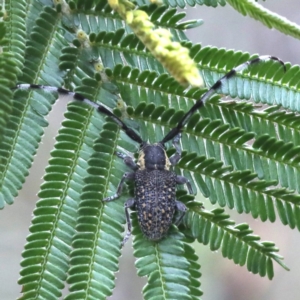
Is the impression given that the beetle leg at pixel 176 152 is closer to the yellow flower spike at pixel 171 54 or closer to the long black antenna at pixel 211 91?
the long black antenna at pixel 211 91

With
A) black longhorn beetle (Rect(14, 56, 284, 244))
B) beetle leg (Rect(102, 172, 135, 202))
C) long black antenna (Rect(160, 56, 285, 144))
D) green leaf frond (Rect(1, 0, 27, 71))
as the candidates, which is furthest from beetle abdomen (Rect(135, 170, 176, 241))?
green leaf frond (Rect(1, 0, 27, 71))

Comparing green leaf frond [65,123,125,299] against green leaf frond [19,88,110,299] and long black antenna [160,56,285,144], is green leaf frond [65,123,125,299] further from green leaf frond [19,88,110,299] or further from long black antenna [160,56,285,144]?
long black antenna [160,56,285,144]

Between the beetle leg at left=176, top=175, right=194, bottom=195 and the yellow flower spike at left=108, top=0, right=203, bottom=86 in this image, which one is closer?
the yellow flower spike at left=108, top=0, right=203, bottom=86

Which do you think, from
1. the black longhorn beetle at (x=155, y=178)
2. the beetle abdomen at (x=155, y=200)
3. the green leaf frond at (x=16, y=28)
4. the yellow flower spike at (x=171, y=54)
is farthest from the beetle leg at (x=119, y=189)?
the yellow flower spike at (x=171, y=54)

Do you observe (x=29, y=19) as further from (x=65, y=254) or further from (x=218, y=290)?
(x=218, y=290)

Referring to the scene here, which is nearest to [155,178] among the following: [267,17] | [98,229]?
[98,229]

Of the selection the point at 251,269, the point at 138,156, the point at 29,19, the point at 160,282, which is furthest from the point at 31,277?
the point at 29,19
